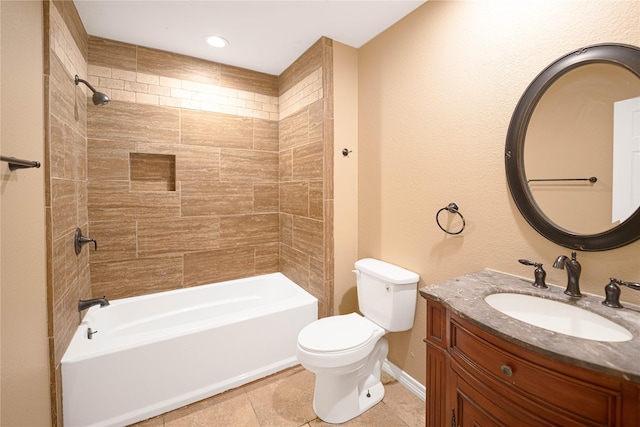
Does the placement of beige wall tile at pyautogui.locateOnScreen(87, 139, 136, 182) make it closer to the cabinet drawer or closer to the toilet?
the toilet

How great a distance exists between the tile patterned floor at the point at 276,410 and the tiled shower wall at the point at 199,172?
0.79 meters

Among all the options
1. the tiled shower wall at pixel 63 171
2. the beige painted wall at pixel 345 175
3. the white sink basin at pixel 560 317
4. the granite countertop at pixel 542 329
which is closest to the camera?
the granite countertop at pixel 542 329

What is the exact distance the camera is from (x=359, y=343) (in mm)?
1597

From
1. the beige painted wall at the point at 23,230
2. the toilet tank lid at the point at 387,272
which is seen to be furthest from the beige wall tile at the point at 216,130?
the toilet tank lid at the point at 387,272

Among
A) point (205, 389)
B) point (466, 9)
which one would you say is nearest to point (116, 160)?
point (205, 389)

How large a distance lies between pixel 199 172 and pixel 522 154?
2.40 metres

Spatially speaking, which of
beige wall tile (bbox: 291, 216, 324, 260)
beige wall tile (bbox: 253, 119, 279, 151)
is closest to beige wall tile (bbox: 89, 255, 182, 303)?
beige wall tile (bbox: 291, 216, 324, 260)

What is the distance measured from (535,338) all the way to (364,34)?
2.18 metres

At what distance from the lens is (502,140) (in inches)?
54.0

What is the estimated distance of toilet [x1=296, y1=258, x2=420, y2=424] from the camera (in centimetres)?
155

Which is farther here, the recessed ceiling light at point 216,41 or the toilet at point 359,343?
the recessed ceiling light at point 216,41

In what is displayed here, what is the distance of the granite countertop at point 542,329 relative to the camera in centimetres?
68

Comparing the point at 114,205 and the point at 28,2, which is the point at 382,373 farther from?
the point at 28,2

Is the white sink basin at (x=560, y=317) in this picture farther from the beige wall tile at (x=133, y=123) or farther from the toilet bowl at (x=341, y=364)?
the beige wall tile at (x=133, y=123)
